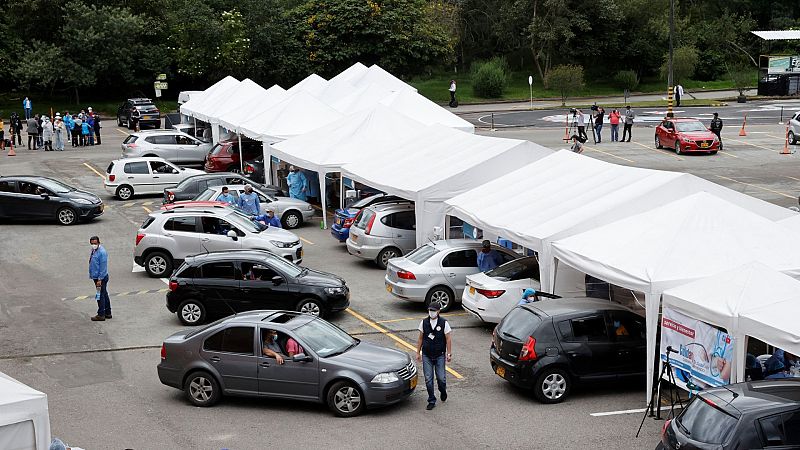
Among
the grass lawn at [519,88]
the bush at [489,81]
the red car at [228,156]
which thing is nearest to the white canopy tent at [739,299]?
the red car at [228,156]

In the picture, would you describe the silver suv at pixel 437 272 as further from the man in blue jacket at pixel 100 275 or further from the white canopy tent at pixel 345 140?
the white canopy tent at pixel 345 140

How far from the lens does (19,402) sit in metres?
10.3

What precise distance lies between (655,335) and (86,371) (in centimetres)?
914

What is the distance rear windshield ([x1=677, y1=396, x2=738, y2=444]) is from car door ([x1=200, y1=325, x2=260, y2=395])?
618cm

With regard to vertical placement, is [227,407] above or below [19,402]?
below

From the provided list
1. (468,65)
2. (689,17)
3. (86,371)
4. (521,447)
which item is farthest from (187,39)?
(521,447)

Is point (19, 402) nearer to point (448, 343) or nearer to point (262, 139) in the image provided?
point (448, 343)

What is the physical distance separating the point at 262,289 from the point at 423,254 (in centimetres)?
353

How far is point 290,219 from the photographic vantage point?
29.6 m

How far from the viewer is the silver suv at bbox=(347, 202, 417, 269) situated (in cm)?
2416

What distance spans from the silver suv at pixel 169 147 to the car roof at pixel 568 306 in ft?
91.3

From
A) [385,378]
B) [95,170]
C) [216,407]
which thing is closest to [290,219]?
[95,170]

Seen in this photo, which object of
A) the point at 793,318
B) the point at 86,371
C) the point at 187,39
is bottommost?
the point at 86,371

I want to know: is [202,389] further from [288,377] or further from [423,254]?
[423,254]
